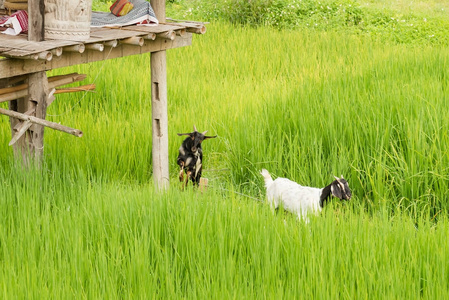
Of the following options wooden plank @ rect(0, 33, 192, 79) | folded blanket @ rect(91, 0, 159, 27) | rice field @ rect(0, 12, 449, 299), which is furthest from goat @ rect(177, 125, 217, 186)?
folded blanket @ rect(91, 0, 159, 27)

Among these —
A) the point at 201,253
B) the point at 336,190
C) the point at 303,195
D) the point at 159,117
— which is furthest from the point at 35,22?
the point at 336,190

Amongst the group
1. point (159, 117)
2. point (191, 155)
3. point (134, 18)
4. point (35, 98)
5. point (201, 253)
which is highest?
point (134, 18)

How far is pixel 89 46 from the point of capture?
412 cm

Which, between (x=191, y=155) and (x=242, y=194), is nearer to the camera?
(x=242, y=194)

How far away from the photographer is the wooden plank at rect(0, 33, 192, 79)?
3.77 meters

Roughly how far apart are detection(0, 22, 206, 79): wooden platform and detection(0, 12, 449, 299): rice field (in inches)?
30.5

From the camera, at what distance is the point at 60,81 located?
4.77m

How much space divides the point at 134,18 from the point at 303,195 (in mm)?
1865

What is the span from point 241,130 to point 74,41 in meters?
1.92

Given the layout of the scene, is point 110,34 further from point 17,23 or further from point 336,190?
point 336,190

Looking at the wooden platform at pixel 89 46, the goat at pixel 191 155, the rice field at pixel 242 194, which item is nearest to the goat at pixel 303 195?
the rice field at pixel 242 194

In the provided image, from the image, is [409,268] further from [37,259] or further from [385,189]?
[37,259]

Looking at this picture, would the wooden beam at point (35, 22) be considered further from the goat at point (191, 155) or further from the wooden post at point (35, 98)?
the goat at point (191, 155)

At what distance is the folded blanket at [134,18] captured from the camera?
4.69 metres
